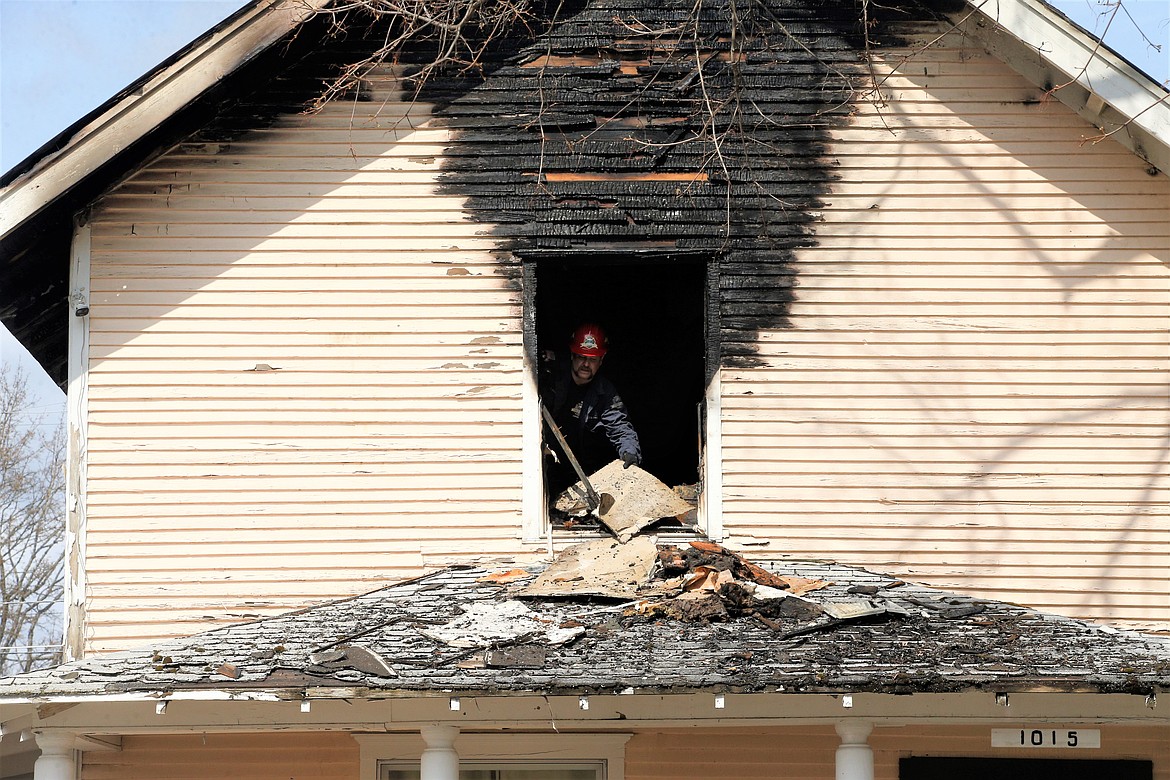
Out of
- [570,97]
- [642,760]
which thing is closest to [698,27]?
[570,97]

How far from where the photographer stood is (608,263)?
9.41 m

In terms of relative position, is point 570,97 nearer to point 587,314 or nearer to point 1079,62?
point 1079,62

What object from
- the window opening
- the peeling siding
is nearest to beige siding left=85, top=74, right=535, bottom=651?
the peeling siding

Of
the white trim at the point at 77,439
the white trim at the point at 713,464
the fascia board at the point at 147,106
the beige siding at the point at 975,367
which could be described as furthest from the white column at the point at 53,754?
the beige siding at the point at 975,367

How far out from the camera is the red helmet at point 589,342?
1087 centimetres

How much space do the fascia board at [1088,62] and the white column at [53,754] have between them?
7.74 m

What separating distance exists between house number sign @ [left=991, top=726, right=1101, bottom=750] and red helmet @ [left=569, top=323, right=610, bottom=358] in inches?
180

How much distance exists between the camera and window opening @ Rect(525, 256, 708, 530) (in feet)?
45.3

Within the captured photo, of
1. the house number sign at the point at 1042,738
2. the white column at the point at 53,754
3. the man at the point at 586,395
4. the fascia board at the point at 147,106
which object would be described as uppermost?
the fascia board at the point at 147,106

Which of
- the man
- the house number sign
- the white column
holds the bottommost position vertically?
the white column

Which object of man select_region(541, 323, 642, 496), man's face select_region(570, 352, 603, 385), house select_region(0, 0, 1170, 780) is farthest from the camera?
man's face select_region(570, 352, 603, 385)

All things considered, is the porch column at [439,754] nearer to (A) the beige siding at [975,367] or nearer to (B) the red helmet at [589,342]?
(A) the beige siding at [975,367]

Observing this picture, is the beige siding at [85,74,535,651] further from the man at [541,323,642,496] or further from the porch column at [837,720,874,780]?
the porch column at [837,720,874,780]

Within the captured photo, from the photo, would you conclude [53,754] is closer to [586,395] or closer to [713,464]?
[713,464]
